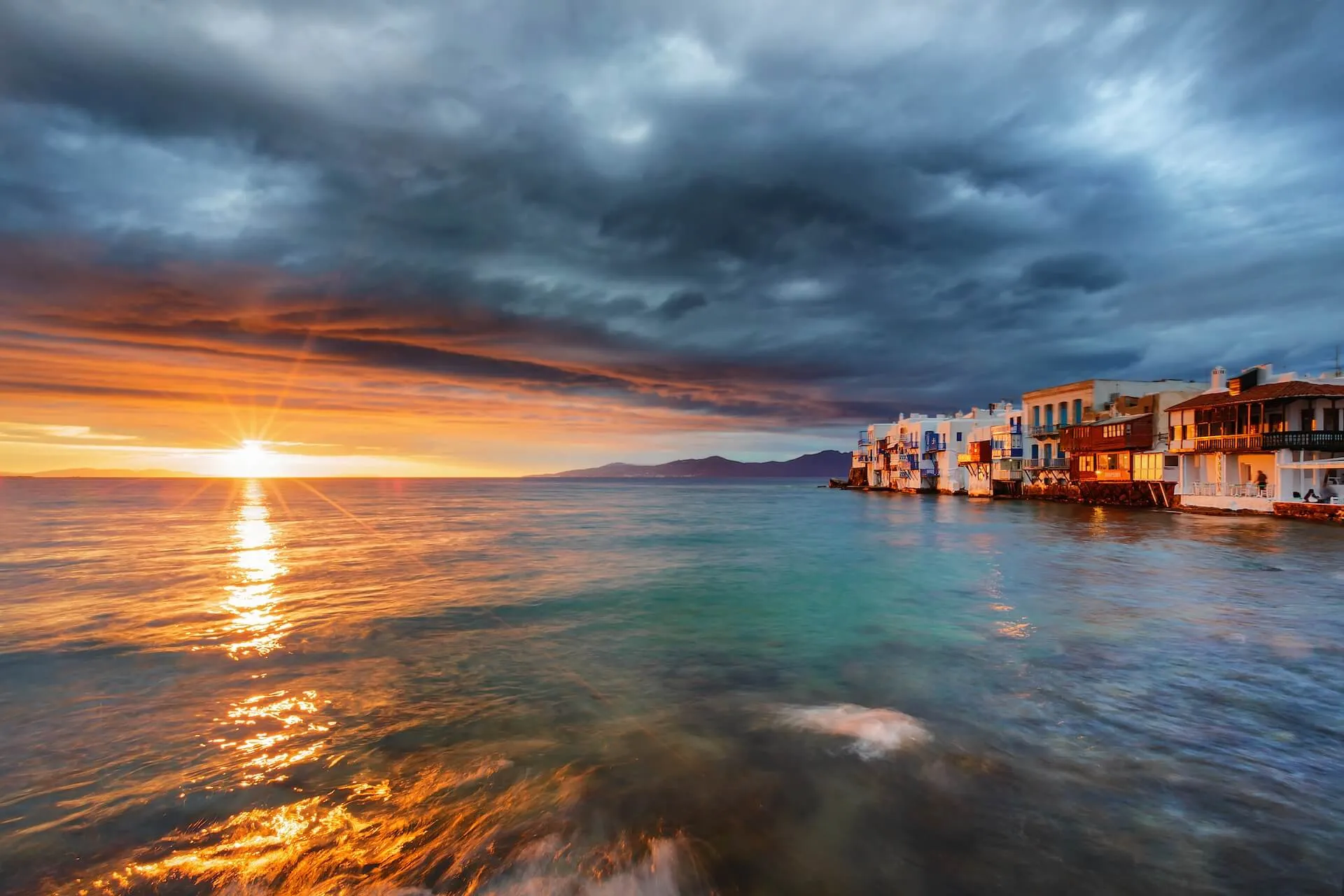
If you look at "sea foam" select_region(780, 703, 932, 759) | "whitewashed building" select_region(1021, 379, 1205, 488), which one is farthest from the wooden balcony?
"sea foam" select_region(780, 703, 932, 759)

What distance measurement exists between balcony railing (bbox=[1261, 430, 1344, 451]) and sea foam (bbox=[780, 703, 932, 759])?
57.4 metres

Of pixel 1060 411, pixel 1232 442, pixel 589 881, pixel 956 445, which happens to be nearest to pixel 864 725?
pixel 589 881

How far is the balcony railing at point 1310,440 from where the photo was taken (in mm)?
46281

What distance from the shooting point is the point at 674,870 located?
5906 mm

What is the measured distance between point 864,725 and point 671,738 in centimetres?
291

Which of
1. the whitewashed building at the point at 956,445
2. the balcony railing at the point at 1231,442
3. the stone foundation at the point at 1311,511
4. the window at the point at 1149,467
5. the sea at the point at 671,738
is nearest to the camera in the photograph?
the sea at the point at 671,738

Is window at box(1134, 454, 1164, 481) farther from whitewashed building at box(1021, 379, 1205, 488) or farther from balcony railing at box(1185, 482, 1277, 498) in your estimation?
whitewashed building at box(1021, 379, 1205, 488)

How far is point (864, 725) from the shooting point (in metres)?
9.34

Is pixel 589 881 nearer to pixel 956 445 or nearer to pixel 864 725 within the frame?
pixel 864 725

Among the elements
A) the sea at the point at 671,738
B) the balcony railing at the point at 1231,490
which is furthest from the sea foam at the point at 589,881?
the balcony railing at the point at 1231,490

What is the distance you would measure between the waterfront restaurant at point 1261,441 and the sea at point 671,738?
3496 cm

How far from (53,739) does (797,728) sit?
10.8 meters

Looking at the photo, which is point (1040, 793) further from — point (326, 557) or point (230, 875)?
point (326, 557)

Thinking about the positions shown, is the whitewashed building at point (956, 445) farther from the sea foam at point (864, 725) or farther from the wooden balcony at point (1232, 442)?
the sea foam at point (864, 725)
